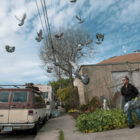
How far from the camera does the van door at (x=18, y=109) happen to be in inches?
207

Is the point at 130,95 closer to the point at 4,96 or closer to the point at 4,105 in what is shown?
the point at 4,105

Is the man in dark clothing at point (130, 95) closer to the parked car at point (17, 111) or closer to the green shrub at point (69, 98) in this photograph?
the parked car at point (17, 111)

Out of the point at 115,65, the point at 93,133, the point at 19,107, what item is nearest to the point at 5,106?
the point at 19,107

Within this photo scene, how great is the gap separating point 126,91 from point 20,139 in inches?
173

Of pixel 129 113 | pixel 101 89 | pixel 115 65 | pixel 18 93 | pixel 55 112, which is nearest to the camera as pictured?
pixel 129 113

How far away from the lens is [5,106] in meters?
5.44

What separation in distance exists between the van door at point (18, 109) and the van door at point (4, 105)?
Answer: 0.16m

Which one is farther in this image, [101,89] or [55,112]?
[55,112]

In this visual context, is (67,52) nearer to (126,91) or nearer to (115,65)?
(115,65)

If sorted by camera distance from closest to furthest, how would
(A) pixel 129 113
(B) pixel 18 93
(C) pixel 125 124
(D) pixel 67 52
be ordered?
(A) pixel 129 113, (C) pixel 125 124, (B) pixel 18 93, (D) pixel 67 52

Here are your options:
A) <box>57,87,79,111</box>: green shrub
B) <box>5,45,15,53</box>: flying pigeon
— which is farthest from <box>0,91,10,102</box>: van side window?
<box>57,87,79,111</box>: green shrub

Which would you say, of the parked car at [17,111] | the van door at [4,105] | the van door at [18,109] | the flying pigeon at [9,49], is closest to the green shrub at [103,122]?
the parked car at [17,111]

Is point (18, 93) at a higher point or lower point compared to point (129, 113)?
higher

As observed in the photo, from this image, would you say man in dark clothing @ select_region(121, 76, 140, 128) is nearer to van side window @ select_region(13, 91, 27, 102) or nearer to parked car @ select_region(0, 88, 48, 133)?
parked car @ select_region(0, 88, 48, 133)
